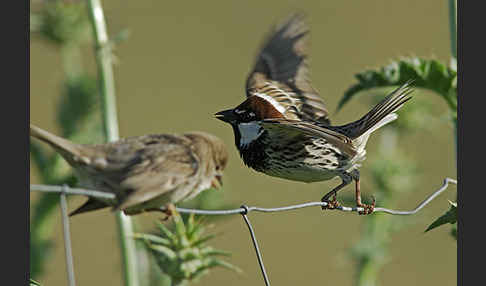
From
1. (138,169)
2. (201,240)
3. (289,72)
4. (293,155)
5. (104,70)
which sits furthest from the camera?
(289,72)

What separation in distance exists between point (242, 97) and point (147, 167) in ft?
44.5

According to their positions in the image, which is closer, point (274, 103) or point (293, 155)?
point (293, 155)

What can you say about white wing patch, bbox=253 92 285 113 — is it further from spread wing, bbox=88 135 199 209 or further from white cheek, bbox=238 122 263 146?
spread wing, bbox=88 135 199 209

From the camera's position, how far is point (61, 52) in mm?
5961

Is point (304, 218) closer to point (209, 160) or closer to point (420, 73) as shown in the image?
point (420, 73)

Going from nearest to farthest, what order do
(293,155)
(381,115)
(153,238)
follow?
(153,238) < (293,155) < (381,115)

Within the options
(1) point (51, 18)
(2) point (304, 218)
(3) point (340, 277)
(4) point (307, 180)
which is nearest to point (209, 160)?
(4) point (307, 180)

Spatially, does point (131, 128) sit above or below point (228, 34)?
below

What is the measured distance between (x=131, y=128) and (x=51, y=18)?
8.36m

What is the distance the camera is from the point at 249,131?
4.33 metres

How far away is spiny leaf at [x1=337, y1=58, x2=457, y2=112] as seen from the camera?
427cm

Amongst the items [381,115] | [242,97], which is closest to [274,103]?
[381,115]

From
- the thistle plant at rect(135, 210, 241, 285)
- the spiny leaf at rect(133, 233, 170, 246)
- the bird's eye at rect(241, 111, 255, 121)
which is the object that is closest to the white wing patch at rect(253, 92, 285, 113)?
the bird's eye at rect(241, 111, 255, 121)

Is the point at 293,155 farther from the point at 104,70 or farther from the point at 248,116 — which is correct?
the point at 104,70
